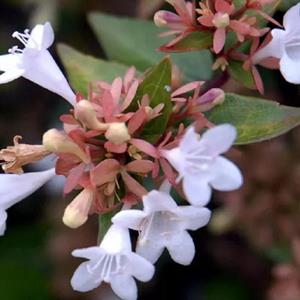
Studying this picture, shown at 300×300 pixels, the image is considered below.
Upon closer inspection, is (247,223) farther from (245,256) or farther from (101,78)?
(101,78)

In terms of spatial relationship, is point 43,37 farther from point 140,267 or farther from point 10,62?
point 140,267

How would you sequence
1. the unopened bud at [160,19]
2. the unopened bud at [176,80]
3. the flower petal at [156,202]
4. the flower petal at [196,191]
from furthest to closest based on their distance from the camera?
the unopened bud at [176,80], the unopened bud at [160,19], the flower petal at [156,202], the flower petal at [196,191]

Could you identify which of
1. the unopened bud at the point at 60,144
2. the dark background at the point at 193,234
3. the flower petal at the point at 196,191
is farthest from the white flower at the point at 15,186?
the dark background at the point at 193,234

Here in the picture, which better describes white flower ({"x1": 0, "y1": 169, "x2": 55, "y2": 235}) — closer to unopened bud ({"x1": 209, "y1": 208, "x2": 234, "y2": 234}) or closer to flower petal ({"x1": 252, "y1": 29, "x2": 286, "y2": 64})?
flower petal ({"x1": 252, "y1": 29, "x2": 286, "y2": 64})

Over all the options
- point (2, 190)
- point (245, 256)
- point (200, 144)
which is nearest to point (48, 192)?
point (245, 256)

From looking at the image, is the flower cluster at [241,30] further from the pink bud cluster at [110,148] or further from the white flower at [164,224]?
the white flower at [164,224]

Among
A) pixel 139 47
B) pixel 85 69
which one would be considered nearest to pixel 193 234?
Result: pixel 139 47

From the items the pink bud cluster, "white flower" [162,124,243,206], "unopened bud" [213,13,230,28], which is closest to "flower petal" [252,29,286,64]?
"unopened bud" [213,13,230,28]
